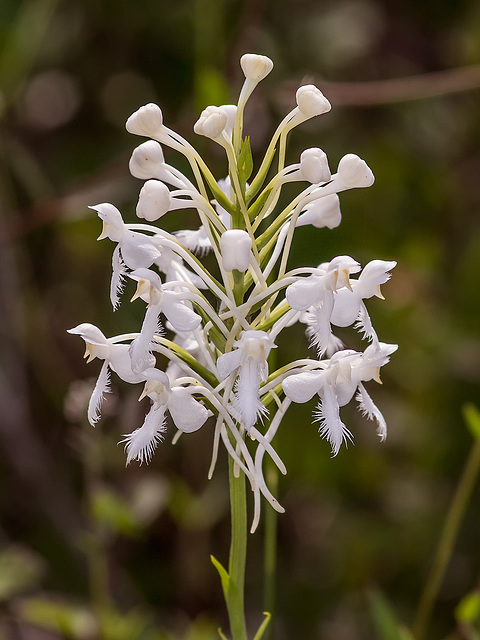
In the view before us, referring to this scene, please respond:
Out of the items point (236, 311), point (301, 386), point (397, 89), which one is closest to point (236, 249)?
point (236, 311)

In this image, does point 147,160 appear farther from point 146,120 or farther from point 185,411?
point 185,411

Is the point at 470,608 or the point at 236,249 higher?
the point at 236,249

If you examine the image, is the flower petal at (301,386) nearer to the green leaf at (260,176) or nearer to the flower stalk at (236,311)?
the flower stalk at (236,311)

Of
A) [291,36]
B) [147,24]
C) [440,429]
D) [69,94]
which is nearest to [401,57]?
[291,36]

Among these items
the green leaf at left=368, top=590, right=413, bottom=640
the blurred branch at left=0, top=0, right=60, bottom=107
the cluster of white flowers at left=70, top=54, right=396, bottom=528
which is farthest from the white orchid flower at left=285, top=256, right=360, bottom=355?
the blurred branch at left=0, top=0, right=60, bottom=107

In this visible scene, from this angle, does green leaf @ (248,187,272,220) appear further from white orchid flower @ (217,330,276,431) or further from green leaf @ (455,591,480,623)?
green leaf @ (455,591,480,623)

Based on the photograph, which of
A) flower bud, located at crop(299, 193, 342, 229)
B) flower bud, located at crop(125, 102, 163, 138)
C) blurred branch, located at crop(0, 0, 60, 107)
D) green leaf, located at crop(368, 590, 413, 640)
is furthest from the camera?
blurred branch, located at crop(0, 0, 60, 107)

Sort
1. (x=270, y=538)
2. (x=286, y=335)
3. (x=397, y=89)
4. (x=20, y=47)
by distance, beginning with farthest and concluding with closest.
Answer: (x=20, y=47)
(x=286, y=335)
(x=397, y=89)
(x=270, y=538)

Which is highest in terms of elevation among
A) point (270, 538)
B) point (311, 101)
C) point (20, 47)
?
point (20, 47)
